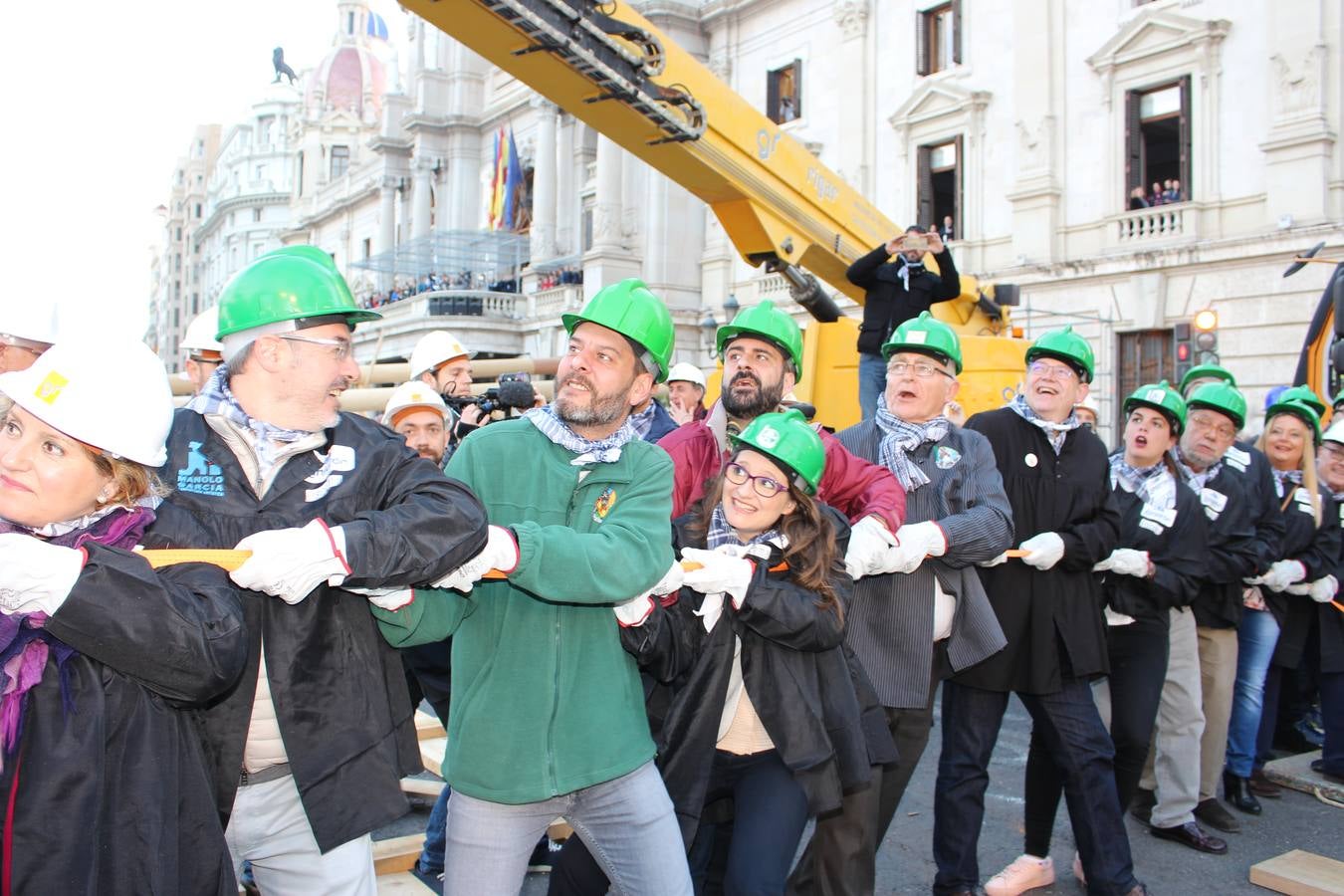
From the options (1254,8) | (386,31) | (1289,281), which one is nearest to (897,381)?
(1289,281)

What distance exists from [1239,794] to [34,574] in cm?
604

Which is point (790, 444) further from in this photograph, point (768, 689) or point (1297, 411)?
point (1297, 411)

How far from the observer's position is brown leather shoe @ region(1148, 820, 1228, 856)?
5023mm

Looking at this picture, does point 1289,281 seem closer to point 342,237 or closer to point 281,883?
point 281,883

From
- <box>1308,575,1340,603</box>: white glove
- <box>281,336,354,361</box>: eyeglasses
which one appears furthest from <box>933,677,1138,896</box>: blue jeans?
<box>281,336,354,361</box>: eyeglasses

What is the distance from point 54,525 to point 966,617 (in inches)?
126

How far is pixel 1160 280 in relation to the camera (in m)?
19.3

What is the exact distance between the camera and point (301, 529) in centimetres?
223

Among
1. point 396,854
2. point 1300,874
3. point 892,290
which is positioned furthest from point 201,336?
point 1300,874

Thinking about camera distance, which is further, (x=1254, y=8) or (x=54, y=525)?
(x=1254, y=8)

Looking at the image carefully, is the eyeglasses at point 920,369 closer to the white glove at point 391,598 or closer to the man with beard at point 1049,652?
the man with beard at point 1049,652

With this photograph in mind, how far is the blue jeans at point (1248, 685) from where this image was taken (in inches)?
225

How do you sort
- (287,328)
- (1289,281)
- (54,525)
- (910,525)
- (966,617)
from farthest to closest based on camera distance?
(1289,281), (966,617), (910,525), (287,328), (54,525)

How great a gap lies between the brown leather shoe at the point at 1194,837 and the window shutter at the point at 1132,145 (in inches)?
699
